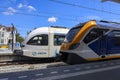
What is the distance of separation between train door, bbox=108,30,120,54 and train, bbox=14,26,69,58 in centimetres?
466

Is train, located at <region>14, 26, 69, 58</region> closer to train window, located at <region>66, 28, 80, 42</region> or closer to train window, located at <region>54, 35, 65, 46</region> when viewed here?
train window, located at <region>54, 35, 65, 46</region>

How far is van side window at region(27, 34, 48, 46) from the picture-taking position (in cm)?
1909

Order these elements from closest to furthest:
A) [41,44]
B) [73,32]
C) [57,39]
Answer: [73,32] < [41,44] < [57,39]


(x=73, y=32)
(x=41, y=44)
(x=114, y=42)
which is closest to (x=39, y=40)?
(x=41, y=44)

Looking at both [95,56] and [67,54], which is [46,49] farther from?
[95,56]

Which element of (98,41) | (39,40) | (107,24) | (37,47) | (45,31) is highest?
(107,24)

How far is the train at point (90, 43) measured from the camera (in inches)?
613

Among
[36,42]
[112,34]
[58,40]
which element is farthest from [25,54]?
[112,34]

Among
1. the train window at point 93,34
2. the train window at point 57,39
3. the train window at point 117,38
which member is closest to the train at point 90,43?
the train window at point 93,34

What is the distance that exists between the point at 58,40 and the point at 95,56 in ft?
15.2

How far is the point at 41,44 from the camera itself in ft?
62.6

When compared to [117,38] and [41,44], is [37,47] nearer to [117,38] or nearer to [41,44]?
Answer: [41,44]

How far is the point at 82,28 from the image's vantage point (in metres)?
15.7

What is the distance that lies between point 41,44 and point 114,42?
5.66 metres
